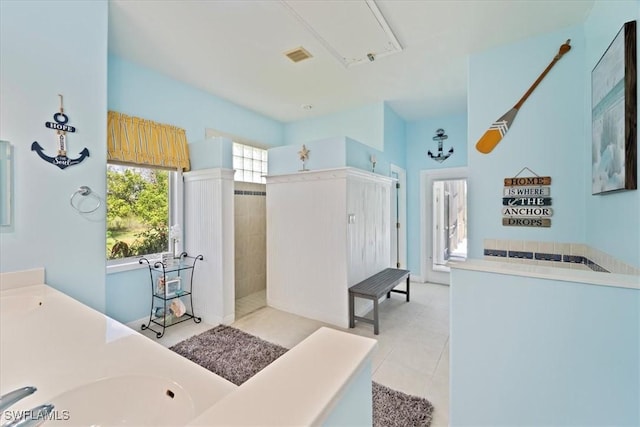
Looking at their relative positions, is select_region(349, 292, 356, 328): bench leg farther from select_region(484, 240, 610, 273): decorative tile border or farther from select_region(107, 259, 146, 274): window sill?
select_region(107, 259, 146, 274): window sill

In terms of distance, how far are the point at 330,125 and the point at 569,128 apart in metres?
3.20

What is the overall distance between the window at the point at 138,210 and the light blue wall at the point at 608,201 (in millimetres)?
4077

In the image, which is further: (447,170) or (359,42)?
(447,170)

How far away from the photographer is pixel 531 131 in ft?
8.27

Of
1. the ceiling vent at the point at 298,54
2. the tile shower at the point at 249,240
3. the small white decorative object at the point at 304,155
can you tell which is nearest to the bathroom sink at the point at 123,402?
the small white decorative object at the point at 304,155

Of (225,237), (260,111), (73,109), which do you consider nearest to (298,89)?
(260,111)

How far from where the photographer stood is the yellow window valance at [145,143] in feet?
9.34

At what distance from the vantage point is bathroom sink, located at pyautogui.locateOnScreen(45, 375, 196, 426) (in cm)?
76

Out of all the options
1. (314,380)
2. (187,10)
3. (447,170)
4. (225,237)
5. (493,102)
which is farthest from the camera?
(447,170)

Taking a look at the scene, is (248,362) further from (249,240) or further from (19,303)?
(249,240)

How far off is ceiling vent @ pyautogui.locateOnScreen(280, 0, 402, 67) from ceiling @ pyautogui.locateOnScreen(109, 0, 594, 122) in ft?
0.06

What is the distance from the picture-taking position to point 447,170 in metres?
4.74

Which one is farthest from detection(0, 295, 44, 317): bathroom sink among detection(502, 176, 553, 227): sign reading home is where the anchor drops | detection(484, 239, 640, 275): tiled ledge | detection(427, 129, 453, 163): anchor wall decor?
detection(427, 129, 453, 163): anchor wall decor

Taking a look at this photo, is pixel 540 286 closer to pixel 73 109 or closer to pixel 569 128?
pixel 569 128
